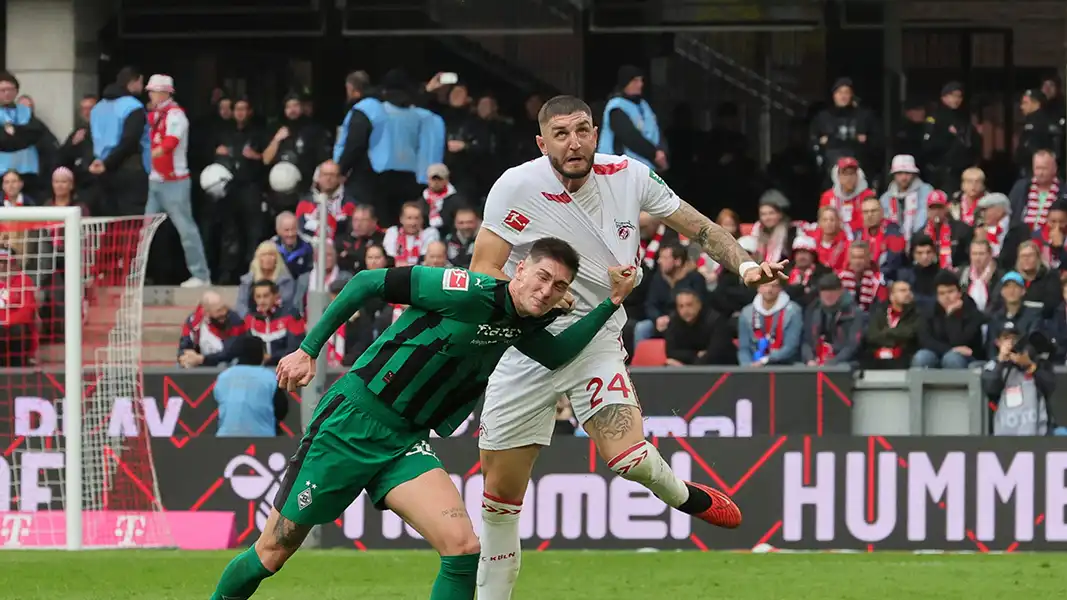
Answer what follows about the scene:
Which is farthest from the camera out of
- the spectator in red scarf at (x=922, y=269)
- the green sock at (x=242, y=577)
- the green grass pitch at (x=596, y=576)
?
the spectator in red scarf at (x=922, y=269)

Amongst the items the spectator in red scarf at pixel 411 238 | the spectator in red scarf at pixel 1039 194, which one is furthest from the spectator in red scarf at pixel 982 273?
the spectator in red scarf at pixel 411 238

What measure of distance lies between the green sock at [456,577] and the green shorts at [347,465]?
0.38 m

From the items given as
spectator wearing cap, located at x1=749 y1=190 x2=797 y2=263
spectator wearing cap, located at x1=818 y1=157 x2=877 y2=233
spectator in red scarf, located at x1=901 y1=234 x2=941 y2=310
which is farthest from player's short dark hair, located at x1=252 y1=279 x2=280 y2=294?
spectator in red scarf, located at x1=901 y1=234 x2=941 y2=310

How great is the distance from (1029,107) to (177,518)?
Result: 901cm

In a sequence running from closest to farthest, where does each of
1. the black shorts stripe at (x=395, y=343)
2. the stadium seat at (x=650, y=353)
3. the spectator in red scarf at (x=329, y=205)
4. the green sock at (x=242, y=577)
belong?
the green sock at (x=242, y=577) → the black shorts stripe at (x=395, y=343) → the stadium seat at (x=650, y=353) → the spectator in red scarf at (x=329, y=205)

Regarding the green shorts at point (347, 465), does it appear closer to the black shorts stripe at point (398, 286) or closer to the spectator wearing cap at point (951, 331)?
the black shorts stripe at point (398, 286)

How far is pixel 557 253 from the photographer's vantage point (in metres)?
7.48

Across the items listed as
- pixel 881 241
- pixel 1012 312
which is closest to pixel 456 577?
pixel 1012 312

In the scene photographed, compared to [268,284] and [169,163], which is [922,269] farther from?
[169,163]

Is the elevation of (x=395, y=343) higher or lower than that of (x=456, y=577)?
higher

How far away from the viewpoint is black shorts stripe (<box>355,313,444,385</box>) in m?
7.73

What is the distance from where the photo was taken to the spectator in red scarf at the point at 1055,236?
54.1ft

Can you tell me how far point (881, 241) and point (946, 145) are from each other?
7.29 ft

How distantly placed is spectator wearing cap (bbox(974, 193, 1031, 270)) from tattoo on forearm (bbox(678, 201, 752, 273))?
8022 mm
